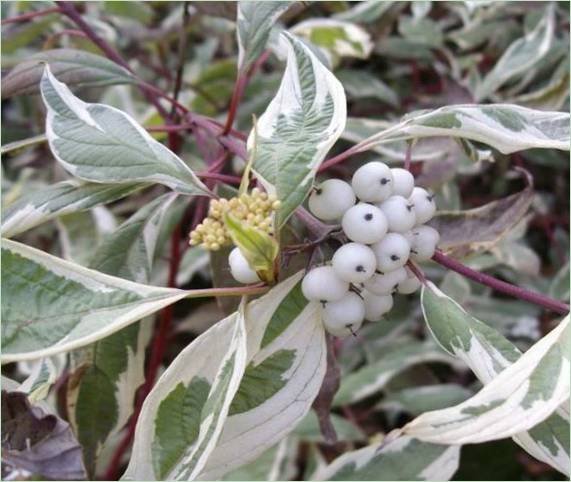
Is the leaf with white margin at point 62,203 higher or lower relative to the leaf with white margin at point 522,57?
higher

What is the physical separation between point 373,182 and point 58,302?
235 millimetres

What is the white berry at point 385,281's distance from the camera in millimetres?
594

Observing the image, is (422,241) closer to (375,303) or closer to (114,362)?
(375,303)

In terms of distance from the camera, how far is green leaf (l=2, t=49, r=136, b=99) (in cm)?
82

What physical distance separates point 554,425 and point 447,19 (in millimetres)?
1007

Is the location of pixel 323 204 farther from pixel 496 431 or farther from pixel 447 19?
pixel 447 19

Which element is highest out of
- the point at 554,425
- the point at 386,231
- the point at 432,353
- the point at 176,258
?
the point at 386,231

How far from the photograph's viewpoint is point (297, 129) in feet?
2.03

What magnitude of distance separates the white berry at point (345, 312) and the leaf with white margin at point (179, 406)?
64 mm

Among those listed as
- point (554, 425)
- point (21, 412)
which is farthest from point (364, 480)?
point (21, 412)

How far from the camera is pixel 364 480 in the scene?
0.70m

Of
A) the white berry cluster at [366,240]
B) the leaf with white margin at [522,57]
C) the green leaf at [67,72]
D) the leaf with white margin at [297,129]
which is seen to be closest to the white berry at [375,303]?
the white berry cluster at [366,240]

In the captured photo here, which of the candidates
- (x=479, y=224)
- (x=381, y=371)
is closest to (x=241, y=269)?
(x=479, y=224)

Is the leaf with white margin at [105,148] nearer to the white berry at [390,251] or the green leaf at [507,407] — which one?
the white berry at [390,251]
